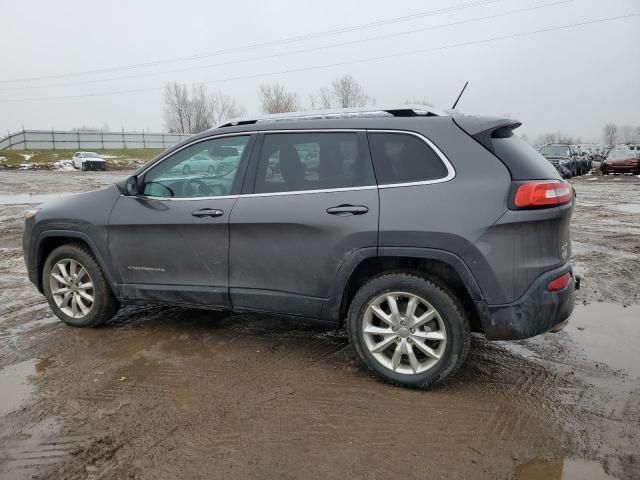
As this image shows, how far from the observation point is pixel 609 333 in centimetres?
452

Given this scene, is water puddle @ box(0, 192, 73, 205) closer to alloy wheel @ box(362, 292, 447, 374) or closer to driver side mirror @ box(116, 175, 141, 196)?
driver side mirror @ box(116, 175, 141, 196)

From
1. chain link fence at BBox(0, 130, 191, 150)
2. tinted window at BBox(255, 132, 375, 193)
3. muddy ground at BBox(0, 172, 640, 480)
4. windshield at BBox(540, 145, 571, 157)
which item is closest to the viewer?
muddy ground at BBox(0, 172, 640, 480)

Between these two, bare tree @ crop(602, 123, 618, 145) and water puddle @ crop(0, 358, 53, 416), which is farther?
bare tree @ crop(602, 123, 618, 145)

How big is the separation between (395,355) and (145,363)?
6.41ft

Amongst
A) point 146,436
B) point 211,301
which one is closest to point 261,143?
point 211,301

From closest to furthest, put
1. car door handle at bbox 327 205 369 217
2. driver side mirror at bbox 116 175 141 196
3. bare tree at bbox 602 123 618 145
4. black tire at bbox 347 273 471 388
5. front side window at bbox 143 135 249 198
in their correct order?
black tire at bbox 347 273 471 388, car door handle at bbox 327 205 369 217, front side window at bbox 143 135 249 198, driver side mirror at bbox 116 175 141 196, bare tree at bbox 602 123 618 145

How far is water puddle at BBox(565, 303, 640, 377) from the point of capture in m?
3.97

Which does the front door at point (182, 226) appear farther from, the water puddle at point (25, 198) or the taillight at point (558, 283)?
the water puddle at point (25, 198)

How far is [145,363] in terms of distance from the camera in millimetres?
3959

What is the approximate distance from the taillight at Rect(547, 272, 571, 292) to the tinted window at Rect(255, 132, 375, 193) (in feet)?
4.35

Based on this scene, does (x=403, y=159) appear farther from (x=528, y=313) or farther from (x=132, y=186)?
(x=132, y=186)

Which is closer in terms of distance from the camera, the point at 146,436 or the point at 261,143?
the point at 146,436

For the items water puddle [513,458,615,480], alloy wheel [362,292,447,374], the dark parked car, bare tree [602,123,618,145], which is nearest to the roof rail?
alloy wheel [362,292,447,374]

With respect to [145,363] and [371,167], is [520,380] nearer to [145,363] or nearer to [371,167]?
[371,167]
